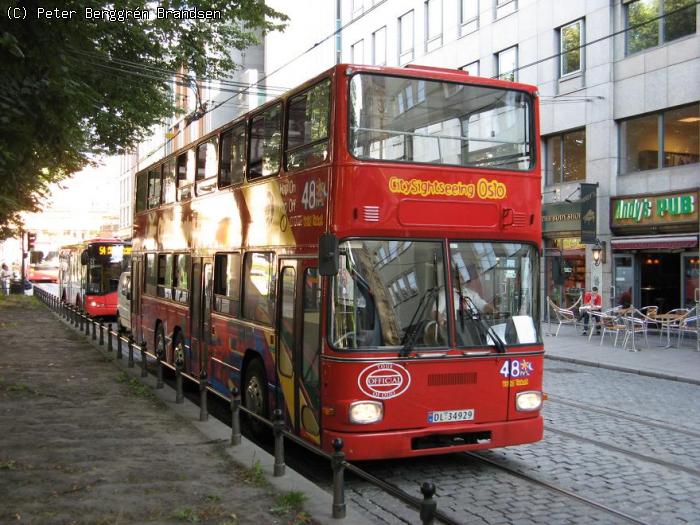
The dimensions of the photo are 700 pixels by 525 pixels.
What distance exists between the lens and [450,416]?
22.2 feet

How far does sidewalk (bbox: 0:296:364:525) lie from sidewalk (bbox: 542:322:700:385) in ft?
30.4

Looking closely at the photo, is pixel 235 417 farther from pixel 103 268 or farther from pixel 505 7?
pixel 505 7

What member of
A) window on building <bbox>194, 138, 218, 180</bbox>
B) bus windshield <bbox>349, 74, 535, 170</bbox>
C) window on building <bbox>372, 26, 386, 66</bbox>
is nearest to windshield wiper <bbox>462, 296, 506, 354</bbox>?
bus windshield <bbox>349, 74, 535, 170</bbox>

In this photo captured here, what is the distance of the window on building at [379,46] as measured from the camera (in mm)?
34156

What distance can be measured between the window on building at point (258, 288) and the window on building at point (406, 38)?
2545 centimetres

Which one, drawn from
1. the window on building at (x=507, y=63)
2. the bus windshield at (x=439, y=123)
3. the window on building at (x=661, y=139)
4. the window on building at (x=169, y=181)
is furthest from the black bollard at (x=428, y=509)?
the window on building at (x=507, y=63)

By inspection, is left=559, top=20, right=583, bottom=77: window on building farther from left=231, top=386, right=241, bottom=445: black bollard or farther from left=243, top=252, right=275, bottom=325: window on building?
left=231, top=386, right=241, bottom=445: black bollard

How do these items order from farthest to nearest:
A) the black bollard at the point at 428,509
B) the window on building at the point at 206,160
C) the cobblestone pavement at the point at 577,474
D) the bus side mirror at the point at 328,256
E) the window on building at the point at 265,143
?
the window on building at the point at 206,160
the window on building at the point at 265,143
the bus side mirror at the point at 328,256
the cobblestone pavement at the point at 577,474
the black bollard at the point at 428,509

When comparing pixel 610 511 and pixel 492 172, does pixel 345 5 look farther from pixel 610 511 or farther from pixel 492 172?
pixel 610 511

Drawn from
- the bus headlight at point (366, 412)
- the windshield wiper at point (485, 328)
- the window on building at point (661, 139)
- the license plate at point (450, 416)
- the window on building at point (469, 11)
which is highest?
the window on building at point (469, 11)

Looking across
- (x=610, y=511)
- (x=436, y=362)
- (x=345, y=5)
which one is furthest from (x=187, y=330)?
(x=345, y=5)

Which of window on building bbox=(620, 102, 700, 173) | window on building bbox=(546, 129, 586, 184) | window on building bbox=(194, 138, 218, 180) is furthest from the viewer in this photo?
window on building bbox=(546, 129, 586, 184)

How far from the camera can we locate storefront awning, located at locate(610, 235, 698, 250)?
19672 millimetres

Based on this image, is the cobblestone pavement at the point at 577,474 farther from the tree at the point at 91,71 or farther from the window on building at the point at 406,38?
the window on building at the point at 406,38
